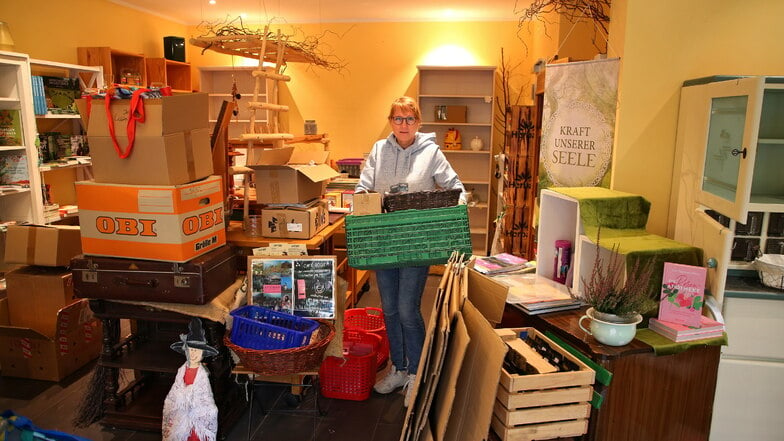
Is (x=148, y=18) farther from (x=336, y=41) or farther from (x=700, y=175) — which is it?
(x=700, y=175)

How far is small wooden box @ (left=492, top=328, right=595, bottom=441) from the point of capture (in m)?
1.56

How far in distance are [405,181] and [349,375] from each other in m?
1.09

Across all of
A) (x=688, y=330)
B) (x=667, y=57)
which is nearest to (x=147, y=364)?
(x=688, y=330)

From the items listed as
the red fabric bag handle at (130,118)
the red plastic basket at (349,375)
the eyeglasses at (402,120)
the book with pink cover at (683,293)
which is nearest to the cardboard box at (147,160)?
the red fabric bag handle at (130,118)

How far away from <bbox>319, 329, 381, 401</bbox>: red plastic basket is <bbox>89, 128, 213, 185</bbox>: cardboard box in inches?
48.9

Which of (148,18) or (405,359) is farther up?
(148,18)

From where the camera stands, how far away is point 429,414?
1.68 m

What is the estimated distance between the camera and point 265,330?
2.34 meters

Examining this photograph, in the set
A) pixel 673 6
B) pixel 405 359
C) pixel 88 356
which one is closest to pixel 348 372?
pixel 405 359

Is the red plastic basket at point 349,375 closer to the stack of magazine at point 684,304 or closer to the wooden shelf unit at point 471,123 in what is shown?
the stack of magazine at point 684,304

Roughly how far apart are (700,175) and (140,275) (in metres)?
2.45

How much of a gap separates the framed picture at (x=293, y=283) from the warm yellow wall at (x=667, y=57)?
153 cm

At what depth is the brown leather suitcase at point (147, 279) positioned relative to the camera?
Result: 2.34m

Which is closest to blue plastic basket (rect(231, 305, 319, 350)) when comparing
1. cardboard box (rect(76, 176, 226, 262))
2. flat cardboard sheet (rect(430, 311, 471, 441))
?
cardboard box (rect(76, 176, 226, 262))
